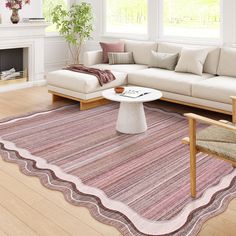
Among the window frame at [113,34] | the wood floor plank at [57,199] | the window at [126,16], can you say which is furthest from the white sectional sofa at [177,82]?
the wood floor plank at [57,199]

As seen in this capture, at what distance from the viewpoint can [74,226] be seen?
2355 mm

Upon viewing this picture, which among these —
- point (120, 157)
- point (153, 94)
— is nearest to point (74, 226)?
point (120, 157)

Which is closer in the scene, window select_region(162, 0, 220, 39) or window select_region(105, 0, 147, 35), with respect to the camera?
window select_region(162, 0, 220, 39)

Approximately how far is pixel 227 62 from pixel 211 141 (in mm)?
2581

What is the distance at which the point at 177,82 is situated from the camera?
4695 millimetres

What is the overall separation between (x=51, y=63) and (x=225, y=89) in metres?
4.07

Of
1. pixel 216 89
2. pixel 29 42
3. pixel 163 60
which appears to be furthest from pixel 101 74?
pixel 29 42

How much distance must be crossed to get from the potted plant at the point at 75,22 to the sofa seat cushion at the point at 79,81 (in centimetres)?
190

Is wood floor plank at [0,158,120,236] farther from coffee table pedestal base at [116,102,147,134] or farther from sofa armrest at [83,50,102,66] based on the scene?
sofa armrest at [83,50,102,66]

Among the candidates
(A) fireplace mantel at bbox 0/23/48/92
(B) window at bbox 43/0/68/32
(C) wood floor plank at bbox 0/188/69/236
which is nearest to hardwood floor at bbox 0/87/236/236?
(C) wood floor plank at bbox 0/188/69/236

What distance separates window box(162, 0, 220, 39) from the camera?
5504mm

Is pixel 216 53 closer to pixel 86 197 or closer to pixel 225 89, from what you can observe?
pixel 225 89

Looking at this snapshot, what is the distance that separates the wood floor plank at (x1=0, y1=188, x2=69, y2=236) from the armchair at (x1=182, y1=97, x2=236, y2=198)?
1.03m

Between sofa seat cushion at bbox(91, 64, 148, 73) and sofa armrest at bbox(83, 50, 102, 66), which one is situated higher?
sofa armrest at bbox(83, 50, 102, 66)
